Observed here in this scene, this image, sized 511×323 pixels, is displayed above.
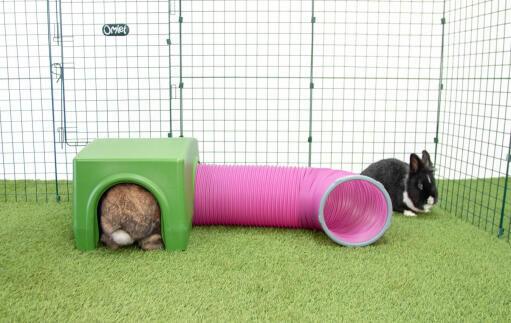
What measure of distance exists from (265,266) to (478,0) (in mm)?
2974

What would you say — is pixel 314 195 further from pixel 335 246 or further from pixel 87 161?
pixel 87 161

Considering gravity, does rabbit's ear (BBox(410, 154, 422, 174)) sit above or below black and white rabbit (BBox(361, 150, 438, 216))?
above

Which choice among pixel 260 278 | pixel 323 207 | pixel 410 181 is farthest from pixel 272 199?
pixel 410 181

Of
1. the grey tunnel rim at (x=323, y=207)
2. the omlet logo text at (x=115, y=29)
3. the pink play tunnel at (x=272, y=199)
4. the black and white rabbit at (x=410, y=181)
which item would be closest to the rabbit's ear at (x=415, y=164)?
the black and white rabbit at (x=410, y=181)

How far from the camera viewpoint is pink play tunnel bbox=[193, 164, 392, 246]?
3.73 metres

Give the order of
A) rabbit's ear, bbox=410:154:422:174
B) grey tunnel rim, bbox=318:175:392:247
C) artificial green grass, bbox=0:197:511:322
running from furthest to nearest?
1. rabbit's ear, bbox=410:154:422:174
2. grey tunnel rim, bbox=318:175:392:247
3. artificial green grass, bbox=0:197:511:322

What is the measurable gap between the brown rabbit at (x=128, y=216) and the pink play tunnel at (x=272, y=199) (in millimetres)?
550

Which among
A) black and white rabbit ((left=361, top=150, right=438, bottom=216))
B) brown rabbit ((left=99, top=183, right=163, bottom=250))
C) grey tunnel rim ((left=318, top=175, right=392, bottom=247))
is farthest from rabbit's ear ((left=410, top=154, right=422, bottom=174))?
brown rabbit ((left=99, top=183, right=163, bottom=250))

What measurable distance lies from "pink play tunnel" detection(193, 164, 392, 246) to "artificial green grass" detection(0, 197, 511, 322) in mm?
114

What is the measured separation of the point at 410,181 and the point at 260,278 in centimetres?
195

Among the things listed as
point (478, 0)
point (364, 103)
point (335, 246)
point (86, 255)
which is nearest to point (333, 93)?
point (364, 103)

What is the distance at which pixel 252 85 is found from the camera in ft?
16.1

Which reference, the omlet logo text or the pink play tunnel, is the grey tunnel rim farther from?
the omlet logo text

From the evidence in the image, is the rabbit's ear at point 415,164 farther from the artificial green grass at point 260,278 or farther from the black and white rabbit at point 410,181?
the artificial green grass at point 260,278
